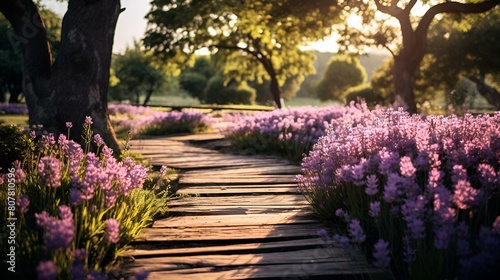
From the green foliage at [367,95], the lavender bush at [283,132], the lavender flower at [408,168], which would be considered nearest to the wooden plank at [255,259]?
the lavender flower at [408,168]

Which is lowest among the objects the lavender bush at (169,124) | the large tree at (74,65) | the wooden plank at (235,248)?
the wooden plank at (235,248)

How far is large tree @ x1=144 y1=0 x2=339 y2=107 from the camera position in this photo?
17.8 m

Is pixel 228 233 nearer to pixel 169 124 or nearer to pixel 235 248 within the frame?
pixel 235 248

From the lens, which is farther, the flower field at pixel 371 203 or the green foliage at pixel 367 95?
the green foliage at pixel 367 95

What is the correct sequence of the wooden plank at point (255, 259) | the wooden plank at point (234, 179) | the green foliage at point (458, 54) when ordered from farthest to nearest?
the green foliage at point (458, 54) → the wooden plank at point (234, 179) → the wooden plank at point (255, 259)

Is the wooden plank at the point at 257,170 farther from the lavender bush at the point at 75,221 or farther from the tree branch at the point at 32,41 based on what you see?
the lavender bush at the point at 75,221

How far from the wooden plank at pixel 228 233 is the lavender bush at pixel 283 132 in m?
4.82

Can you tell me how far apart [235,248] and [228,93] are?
5850 centimetres

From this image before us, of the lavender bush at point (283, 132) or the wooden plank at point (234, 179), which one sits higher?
the lavender bush at point (283, 132)

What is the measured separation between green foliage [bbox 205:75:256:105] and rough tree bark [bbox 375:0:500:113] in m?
43.0

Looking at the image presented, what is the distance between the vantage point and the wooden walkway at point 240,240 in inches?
124

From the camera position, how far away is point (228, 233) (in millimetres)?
3980

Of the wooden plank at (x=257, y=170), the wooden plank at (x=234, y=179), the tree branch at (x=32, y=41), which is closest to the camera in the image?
the wooden plank at (x=234, y=179)

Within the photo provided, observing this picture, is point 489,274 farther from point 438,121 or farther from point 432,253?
point 438,121
